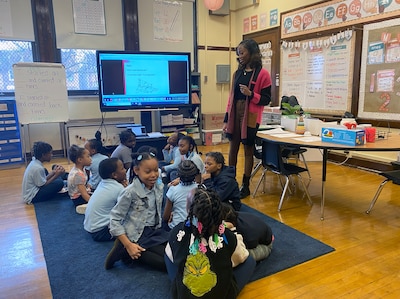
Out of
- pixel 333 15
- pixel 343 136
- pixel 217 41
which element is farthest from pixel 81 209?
pixel 217 41

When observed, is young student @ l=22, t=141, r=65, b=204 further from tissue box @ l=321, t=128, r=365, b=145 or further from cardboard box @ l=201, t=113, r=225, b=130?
cardboard box @ l=201, t=113, r=225, b=130

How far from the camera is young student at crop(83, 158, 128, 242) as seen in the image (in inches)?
92.6

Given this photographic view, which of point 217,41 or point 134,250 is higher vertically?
point 217,41

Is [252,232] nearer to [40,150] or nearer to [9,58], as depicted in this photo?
Answer: [40,150]

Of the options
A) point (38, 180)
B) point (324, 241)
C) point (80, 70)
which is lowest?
point (324, 241)

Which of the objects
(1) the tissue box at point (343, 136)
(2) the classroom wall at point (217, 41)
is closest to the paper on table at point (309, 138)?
(1) the tissue box at point (343, 136)

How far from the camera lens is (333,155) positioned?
4797mm

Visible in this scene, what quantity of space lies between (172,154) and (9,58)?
3.07m

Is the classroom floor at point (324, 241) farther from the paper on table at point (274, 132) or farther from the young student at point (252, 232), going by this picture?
the paper on table at point (274, 132)

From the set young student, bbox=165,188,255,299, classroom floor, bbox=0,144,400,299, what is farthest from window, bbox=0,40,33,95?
young student, bbox=165,188,255,299

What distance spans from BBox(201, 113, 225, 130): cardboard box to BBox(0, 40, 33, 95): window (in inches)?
122

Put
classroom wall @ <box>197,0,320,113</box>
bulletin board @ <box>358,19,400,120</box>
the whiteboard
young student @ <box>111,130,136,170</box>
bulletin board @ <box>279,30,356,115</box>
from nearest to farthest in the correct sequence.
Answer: young student @ <box>111,130,136,170</box> → bulletin board @ <box>358,19,400,120</box> → bulletin board @ <box>279,30,356,115</box> → the whiteboard → classroom wall @ <box>197,0,320,113</box>

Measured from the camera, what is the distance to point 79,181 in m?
2.95

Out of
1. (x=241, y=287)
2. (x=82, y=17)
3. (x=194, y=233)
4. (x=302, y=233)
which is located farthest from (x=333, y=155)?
(x=82, y=17)
